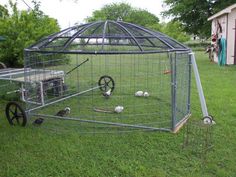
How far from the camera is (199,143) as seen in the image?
14.5 feet

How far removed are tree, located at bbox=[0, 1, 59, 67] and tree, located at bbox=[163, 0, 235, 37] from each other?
16.4 m

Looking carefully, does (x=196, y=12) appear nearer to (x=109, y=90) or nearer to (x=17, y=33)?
(x=17, y=33)

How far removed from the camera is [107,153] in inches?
162

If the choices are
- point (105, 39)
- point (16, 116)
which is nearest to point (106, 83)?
point (105, 39)

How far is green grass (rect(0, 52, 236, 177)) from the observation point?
3658mm

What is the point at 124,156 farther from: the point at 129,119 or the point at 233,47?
the point at 233,47

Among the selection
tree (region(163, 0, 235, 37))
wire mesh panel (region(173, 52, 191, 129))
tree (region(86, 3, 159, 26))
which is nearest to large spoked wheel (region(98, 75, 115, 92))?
wire mesh panel (region(173, 52, 191, 129))

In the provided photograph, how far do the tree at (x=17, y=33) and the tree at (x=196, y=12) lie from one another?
1643cm

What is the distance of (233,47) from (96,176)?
41.9 feet

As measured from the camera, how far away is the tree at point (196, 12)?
24.2m

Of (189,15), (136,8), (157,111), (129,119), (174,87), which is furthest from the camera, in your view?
(136,8)

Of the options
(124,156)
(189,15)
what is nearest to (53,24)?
(124,156)

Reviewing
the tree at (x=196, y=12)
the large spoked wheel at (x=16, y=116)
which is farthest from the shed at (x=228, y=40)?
the large spoked wheel at (x=16, y=116)

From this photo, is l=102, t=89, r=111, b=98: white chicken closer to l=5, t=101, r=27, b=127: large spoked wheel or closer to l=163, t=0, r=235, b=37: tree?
l=5, t=101, r=27, b=127: large spoked wheel
